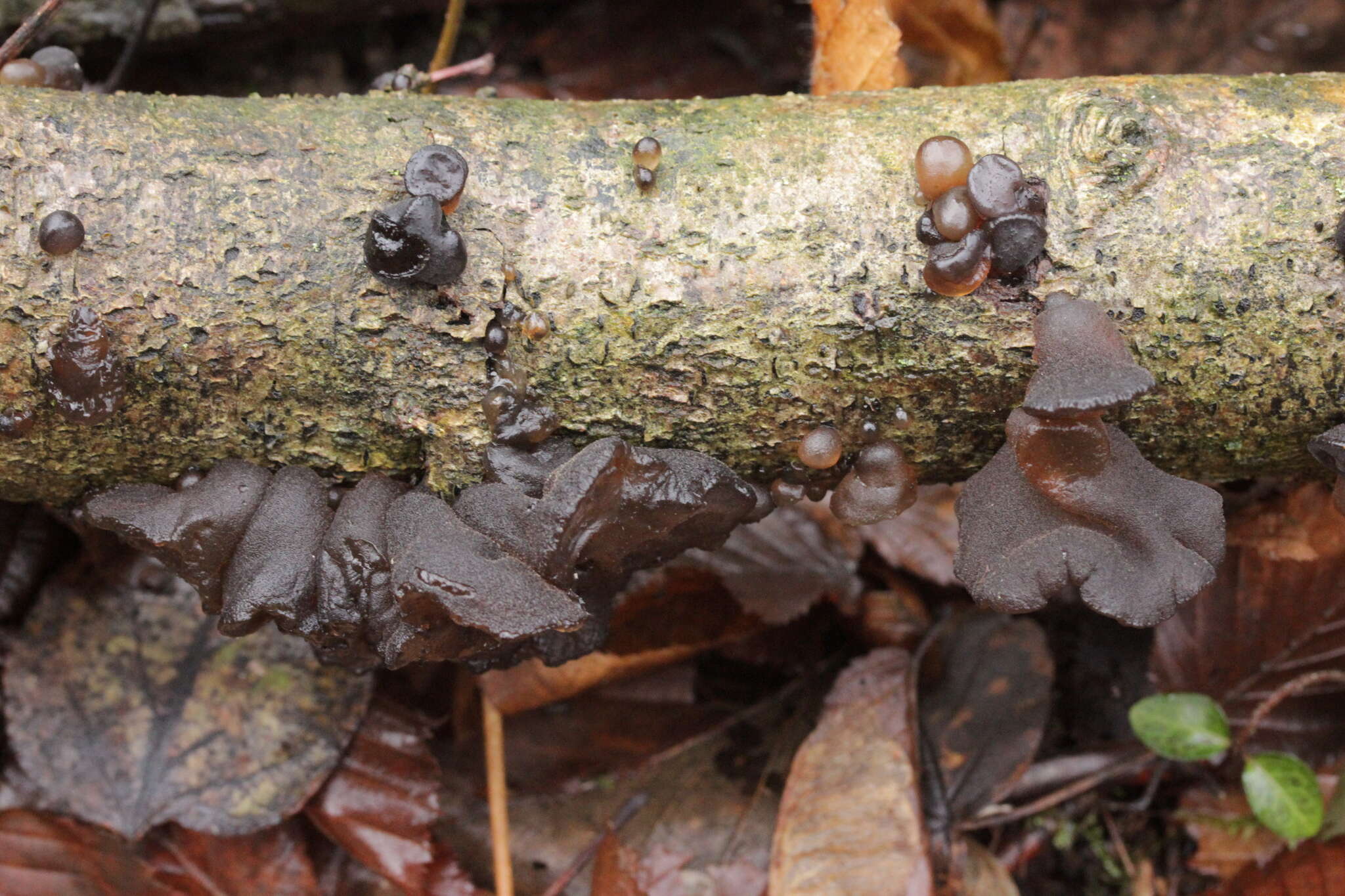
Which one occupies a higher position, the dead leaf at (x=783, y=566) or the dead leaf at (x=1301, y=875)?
the dead leaf at (x=783, y=566)

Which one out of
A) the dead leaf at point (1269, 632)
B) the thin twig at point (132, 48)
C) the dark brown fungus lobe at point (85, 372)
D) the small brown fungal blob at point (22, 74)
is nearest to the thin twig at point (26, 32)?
the small brown fungal blob at point (22, 74)

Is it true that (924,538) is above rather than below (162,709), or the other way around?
above

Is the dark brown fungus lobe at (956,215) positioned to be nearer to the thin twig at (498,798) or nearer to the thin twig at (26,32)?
the thin twig at (498,798)

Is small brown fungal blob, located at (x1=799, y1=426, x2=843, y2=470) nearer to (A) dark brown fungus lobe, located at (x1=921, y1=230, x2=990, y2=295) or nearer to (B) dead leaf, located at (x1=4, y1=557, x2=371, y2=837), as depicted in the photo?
(A) dark brown fungus lobe, located at (x1=921, y1=230, x2=990, y2=295)

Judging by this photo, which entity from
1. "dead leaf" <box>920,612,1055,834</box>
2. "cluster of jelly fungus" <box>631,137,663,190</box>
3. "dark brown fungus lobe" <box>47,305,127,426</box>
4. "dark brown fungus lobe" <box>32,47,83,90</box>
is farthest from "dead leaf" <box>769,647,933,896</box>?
"dark brown fungus lobe" <box>32,47,83,90</box>

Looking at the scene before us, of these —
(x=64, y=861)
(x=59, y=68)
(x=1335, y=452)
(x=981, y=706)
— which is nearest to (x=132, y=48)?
(x=59, y=68)

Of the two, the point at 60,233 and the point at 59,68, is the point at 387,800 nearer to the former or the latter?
the point at 60,233
